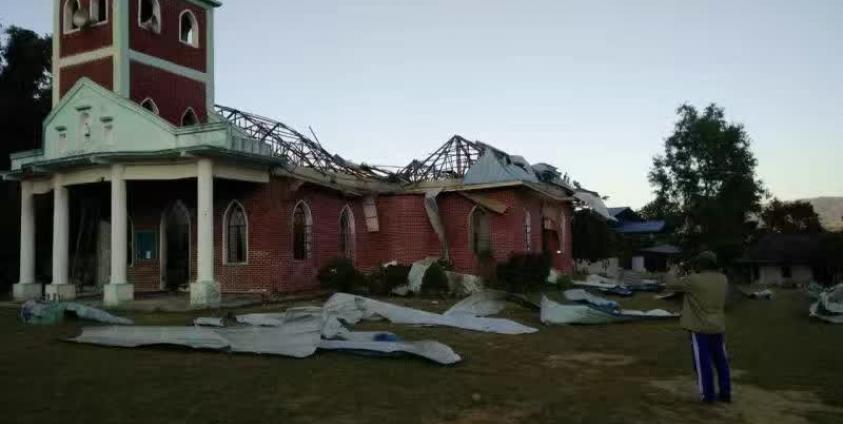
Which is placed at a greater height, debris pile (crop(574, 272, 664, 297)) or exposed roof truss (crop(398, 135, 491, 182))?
exposed roof truss (crop(398, 135, 491, 182))

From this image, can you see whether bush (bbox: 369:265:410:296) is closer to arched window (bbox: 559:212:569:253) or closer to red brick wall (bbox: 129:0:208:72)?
arched window (bbox: 559:212:569:253)

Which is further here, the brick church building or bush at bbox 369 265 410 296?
bush at bbox 369 265 410 296

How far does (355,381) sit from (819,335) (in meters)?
9.00

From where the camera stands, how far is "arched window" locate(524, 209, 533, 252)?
23.6m

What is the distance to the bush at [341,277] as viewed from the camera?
68.6 ft

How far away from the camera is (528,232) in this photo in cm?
2389

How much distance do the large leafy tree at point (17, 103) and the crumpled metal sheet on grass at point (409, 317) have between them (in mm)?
16868

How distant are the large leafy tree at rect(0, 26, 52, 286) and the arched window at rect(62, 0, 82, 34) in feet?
23.4

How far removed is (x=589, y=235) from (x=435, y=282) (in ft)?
50.1

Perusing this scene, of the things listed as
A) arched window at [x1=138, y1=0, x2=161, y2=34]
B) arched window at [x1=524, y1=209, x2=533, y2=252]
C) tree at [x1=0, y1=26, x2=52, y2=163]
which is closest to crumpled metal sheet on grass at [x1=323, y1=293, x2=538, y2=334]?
arched window at [x1=524, y1=209, x2=533, y2=252]

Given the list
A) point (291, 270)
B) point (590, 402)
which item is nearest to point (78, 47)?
point (291, 270)

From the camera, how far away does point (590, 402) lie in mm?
6465

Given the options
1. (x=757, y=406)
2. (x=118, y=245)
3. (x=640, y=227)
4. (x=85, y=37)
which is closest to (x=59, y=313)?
(x=118, y=245)

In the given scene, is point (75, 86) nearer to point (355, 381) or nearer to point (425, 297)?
point (425, 297)
